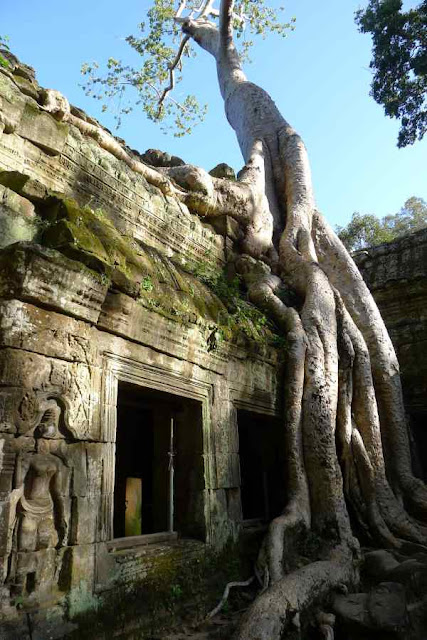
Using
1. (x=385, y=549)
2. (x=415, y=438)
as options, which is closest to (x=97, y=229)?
(x=385, y=549)

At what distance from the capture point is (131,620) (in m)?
2.64

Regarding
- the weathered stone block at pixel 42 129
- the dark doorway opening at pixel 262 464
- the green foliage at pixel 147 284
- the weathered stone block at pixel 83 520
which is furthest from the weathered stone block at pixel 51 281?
the dark doorway opening at pixel 262 464

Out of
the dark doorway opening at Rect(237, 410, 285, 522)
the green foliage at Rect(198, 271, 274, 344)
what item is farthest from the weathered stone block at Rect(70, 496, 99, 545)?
the dark doorway opening at Rect(237, 410, 285, 522)

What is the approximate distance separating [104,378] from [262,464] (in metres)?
2.75

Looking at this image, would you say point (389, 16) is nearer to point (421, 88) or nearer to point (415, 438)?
point (421, 88)

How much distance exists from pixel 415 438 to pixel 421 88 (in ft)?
22.0

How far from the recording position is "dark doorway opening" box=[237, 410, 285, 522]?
191 inches

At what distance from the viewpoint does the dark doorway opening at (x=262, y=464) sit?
485 centimetres

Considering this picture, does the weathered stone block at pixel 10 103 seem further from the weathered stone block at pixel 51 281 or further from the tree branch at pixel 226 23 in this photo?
the tree branch at pixel 226 23

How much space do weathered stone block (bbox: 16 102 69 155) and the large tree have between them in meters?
0.38

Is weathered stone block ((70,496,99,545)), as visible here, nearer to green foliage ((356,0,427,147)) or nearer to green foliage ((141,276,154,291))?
green foliage ((141,276,154,291))

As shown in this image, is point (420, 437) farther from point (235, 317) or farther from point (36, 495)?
point (36, 495)

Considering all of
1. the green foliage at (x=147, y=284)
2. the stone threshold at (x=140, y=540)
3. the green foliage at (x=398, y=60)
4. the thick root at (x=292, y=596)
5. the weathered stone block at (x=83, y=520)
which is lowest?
the thick root at (x=292, y=596)

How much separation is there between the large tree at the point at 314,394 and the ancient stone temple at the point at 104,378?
346 mm
